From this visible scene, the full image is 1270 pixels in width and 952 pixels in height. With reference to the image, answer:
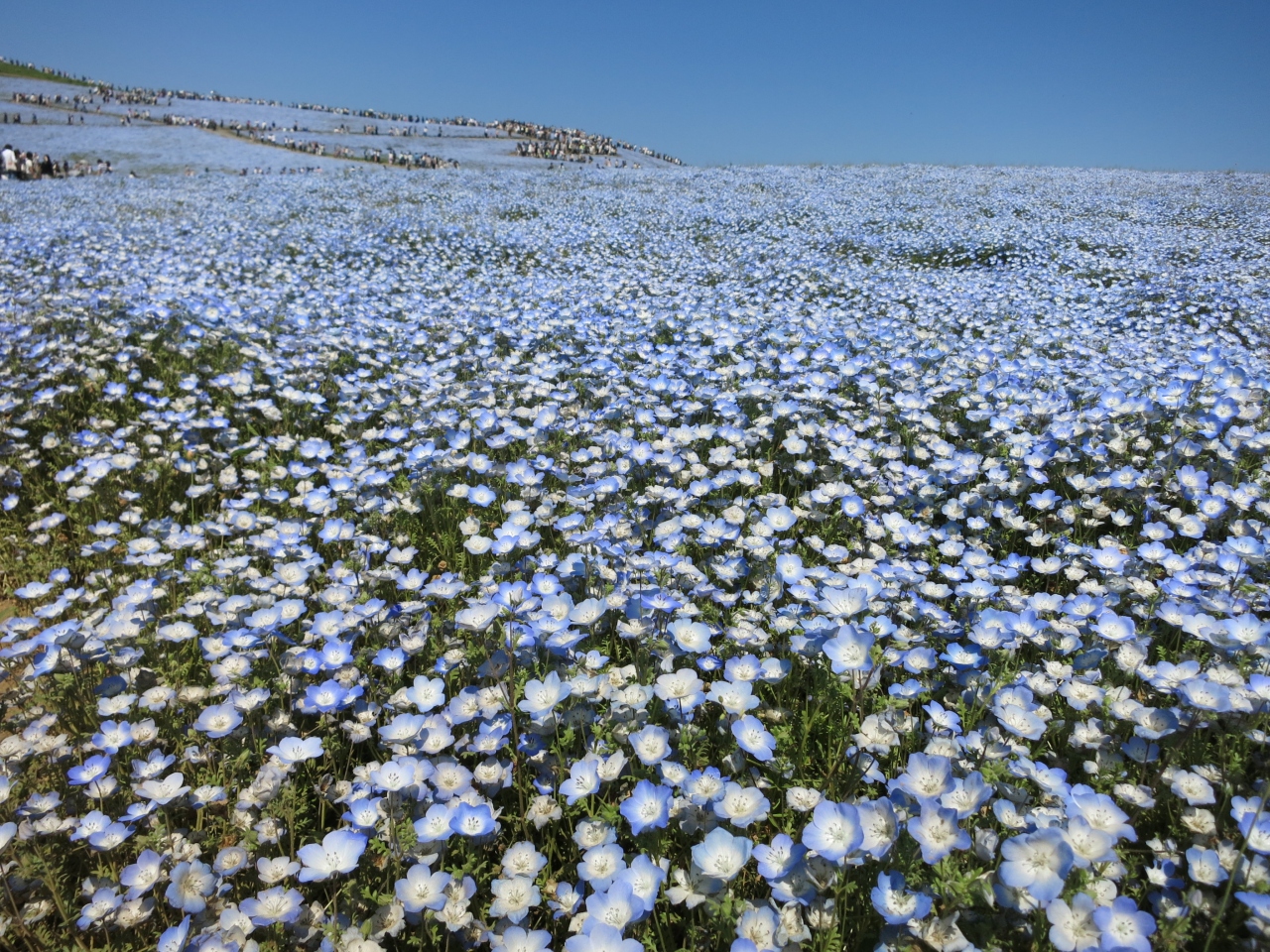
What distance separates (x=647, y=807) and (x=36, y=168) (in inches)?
1272

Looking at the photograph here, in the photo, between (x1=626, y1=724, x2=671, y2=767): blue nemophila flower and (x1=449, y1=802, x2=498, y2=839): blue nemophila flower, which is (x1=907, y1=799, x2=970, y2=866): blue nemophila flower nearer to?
(x1=626, y1=724, x2=671, y2=767): blue nemophila flower

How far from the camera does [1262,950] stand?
52.6 inches

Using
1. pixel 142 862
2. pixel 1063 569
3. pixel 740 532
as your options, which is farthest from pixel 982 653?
pixel 142 862

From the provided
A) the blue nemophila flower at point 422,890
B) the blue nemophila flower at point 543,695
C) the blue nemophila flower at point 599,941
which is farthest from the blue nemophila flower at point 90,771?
the blue nemophila flower at point 599,941

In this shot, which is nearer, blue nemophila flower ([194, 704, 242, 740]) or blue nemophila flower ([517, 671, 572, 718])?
blue nemophila flower ([517, 671, 572, 718])

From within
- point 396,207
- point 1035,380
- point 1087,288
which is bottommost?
point 1035,380

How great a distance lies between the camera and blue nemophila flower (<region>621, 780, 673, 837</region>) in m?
1.69

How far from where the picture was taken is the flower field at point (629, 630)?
1596 millimetres

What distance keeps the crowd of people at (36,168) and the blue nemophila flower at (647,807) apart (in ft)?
101

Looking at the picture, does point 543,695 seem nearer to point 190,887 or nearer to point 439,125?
point 190,887

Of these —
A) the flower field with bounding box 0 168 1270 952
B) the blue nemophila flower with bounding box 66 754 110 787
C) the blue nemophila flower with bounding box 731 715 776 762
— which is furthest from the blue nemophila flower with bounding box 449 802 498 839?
the blue nemophila flower with bounding box 66 754 110 787

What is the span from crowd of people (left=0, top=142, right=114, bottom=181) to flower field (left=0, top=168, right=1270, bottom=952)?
23687 millimetres

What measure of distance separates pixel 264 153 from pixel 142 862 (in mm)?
36783

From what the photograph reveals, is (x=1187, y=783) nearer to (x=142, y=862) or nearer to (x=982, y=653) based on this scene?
(x=982, y=653)
